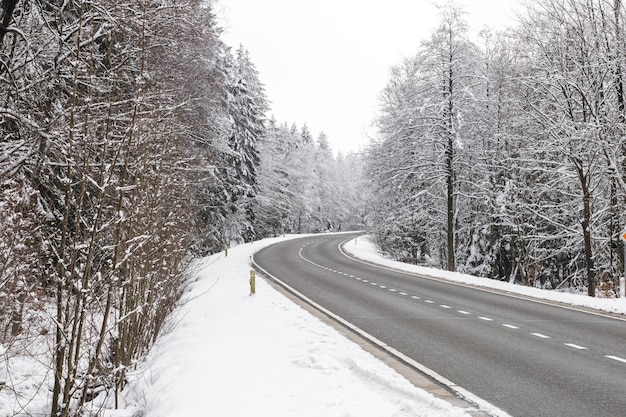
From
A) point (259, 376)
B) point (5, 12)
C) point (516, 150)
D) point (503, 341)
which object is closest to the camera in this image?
point (259, 376)

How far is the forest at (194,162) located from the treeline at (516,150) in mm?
110

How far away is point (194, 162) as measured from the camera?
679 inches

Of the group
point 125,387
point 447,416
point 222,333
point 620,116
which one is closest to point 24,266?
point 125,387

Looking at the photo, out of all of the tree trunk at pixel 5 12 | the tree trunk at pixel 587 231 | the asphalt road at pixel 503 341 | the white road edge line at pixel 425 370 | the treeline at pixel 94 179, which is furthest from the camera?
the tree trunk at pixel 587 231

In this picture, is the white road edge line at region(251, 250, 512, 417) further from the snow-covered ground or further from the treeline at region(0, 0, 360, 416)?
the treeline at region(0, 0, 360, 416)

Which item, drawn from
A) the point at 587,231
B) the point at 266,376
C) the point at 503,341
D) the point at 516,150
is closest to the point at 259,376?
the point at 266,376

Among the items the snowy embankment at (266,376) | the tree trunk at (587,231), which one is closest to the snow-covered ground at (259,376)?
the snowy embankment at (266,376)

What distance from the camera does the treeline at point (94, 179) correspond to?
5176mm

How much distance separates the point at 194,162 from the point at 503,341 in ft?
38.8

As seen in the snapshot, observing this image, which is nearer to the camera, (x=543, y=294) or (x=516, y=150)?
(x=543, y=294)

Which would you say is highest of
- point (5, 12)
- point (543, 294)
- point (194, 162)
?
point (5, 12)

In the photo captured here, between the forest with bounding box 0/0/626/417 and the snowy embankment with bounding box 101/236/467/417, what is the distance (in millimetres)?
635

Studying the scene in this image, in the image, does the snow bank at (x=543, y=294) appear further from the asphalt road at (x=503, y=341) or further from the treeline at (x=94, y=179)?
the treeline at (x=94, y=179)

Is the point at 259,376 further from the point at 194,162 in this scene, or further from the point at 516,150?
the point at 516,150
